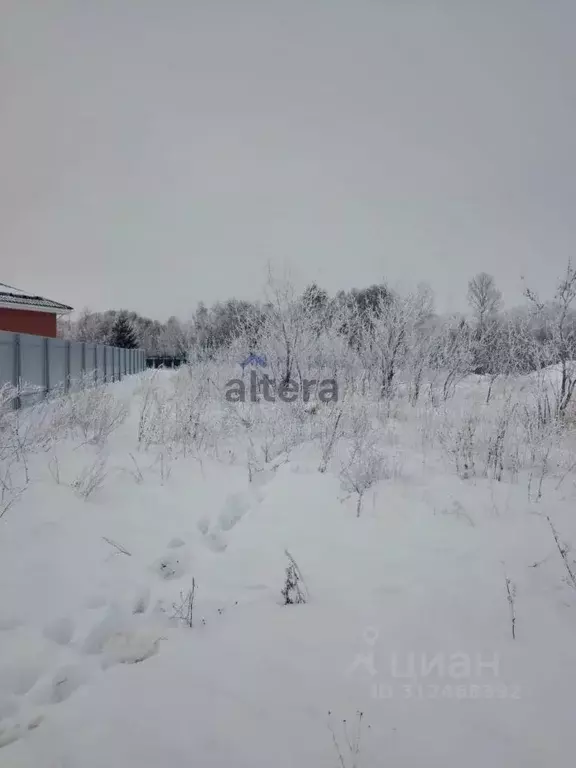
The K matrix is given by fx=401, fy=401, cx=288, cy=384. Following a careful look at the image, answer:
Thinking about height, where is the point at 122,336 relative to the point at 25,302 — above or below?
above

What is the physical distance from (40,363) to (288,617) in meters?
11.4

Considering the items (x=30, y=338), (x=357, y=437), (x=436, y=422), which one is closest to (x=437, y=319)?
(x=436, y=422)

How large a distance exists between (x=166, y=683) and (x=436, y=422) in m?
6.18

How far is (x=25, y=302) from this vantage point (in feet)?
63.1

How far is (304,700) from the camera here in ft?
6.54

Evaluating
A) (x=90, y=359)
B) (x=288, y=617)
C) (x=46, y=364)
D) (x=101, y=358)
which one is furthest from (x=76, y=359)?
(x=288, y=617)

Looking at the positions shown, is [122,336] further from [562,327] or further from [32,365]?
[562,327]

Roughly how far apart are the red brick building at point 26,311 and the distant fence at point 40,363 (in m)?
4.42

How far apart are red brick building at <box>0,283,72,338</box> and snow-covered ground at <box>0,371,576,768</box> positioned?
16.7 metres

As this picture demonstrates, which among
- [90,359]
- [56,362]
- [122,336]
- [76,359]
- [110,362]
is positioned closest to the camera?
[56,362]

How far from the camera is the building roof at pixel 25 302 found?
1850 cm

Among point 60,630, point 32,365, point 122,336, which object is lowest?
point 60,630

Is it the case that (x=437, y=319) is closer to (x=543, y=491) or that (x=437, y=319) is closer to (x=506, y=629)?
(x=543, y=491)

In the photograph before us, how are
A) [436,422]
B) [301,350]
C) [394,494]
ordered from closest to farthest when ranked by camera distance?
[394,494] → [436,422] → [301,350]
